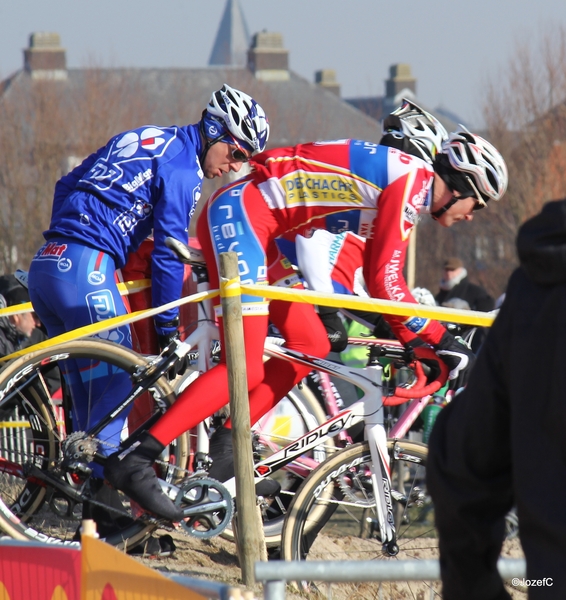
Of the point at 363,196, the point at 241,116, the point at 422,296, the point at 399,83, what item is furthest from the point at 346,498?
the point at 399,83

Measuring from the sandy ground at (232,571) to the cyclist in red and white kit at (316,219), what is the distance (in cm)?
46

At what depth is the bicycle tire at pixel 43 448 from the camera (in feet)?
15.0

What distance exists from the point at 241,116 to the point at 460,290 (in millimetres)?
6346

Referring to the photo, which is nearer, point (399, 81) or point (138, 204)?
point (138, 204)

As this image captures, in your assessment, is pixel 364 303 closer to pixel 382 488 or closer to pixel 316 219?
pixel 316 219

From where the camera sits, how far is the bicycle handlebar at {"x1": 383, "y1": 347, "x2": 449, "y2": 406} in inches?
178

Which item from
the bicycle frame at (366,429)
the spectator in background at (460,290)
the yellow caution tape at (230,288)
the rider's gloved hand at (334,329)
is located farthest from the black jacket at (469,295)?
the yellow caution tape at (230,288)

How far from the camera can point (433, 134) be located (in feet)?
17.8

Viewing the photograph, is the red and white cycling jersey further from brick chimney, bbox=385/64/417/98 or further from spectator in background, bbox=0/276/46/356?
brick chimney, bbox=385/64/417/98

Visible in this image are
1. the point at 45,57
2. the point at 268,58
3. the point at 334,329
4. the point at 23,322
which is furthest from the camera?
the point at 268,58

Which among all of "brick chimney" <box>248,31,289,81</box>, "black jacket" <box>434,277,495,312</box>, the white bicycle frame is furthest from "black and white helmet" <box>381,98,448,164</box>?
"brick chimney" <box>248,31,289,81</box>

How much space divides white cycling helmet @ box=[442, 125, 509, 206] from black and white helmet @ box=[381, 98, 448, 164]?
58 cm

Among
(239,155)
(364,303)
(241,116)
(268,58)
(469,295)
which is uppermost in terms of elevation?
(268,58)

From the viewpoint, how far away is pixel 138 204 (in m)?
4.83
